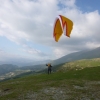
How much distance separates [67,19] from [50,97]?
1351 cm

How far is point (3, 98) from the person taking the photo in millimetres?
30078

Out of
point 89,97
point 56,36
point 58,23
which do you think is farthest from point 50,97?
point 58,23

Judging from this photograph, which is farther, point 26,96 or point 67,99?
point 26,96

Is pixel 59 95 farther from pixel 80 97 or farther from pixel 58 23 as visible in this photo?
pixel 58 23

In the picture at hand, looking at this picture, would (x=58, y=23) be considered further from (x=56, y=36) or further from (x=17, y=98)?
(x=17, y=98)

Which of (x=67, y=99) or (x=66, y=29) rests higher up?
(x=66, y=29)

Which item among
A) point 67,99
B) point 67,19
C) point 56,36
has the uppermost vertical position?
point 67,19

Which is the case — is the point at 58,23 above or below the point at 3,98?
above

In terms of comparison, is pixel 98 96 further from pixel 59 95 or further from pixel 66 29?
pixel 66 29

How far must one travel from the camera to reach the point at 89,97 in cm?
2988

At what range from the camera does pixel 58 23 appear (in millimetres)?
30438

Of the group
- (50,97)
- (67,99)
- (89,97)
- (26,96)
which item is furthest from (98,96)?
(26,96)

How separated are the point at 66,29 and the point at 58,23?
300 centimetres

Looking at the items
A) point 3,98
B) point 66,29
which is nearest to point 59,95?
point 3,98
